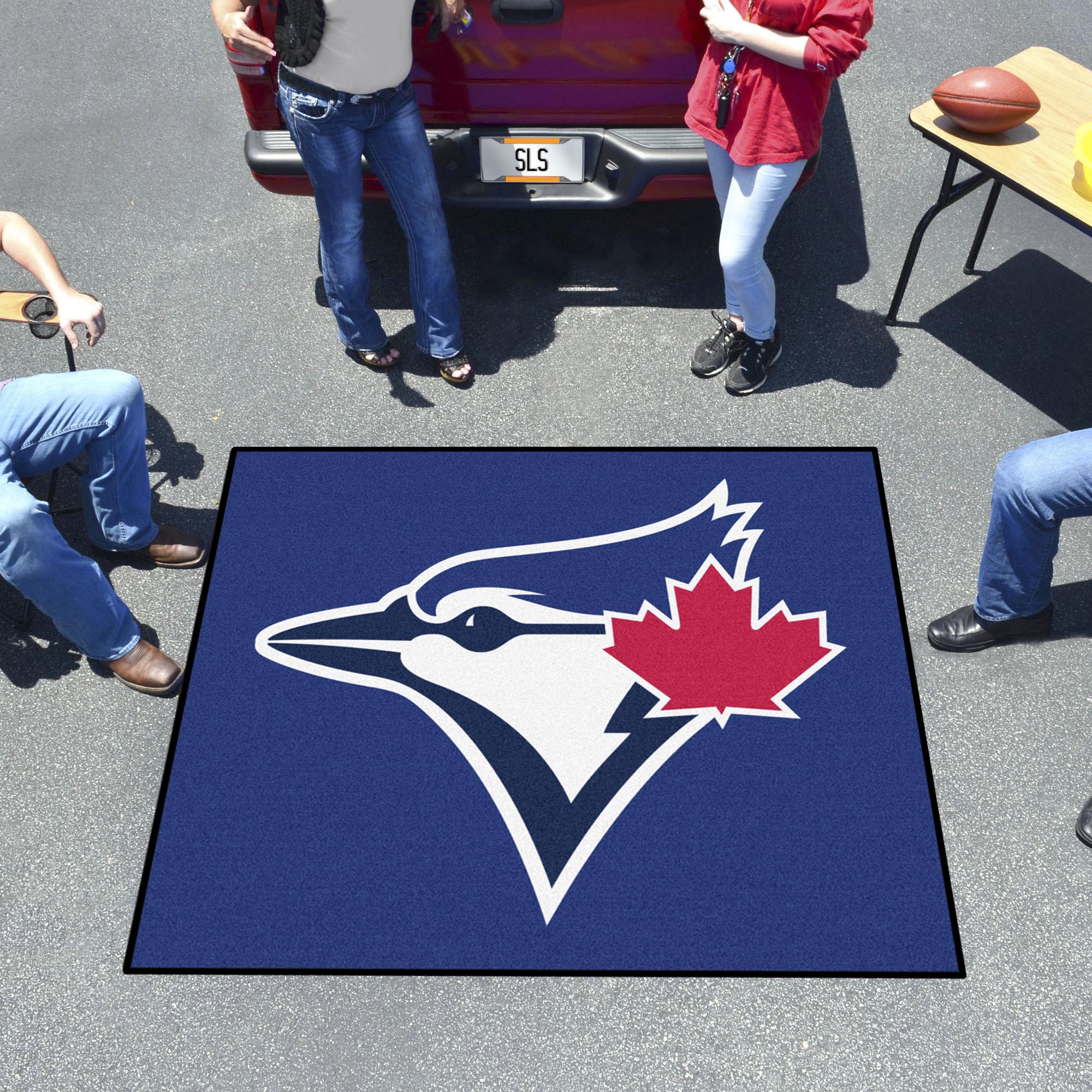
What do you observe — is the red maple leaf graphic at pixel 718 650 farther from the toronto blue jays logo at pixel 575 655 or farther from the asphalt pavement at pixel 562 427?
the asphalt pavement at pixel 562 427

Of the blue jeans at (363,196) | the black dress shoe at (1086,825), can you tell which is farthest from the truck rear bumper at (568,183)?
the black dress shoe at (1086,825)

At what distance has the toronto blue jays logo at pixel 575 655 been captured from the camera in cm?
286

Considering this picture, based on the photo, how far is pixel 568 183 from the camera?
3.52 metres

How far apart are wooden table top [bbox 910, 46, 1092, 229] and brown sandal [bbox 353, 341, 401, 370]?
1836 mm

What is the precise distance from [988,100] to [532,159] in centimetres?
137

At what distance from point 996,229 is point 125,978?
12.9 feet

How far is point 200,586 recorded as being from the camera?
327 centimetres

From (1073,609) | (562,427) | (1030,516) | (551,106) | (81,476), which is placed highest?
(551,106)

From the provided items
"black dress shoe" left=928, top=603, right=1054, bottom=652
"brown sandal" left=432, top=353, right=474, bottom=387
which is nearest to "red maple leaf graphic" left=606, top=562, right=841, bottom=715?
"black dress shoe" left=928, top=603, right=1054, bottom=652

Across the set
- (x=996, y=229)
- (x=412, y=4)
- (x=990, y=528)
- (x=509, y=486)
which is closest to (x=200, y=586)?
(x=509, y=486)

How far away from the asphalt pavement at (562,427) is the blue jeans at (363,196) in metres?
0.23

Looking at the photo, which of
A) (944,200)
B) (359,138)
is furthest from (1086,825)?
(359,138)

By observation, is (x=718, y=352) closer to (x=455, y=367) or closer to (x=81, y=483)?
(x=455, y=367)

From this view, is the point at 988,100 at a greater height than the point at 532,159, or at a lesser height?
greater
